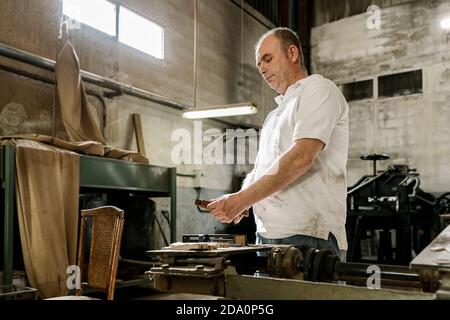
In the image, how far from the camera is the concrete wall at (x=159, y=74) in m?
4.30

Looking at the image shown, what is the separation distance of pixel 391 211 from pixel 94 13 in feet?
14.6

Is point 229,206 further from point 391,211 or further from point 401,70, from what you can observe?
point 401,70

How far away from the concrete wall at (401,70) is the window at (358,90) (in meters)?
0.10

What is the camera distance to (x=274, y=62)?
1.63m

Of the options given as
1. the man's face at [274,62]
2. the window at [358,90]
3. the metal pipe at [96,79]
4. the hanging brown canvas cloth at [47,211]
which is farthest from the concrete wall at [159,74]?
the man's face at [274,62]

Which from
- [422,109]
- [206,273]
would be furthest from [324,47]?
[206,273]

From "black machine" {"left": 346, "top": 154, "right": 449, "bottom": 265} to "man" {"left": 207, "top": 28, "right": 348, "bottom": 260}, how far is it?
4.74 m

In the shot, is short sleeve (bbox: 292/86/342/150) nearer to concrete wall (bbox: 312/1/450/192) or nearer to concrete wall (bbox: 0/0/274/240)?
concrete wall (bbox: 0/0/274/240)

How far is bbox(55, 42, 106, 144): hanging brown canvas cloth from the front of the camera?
4.22 metres

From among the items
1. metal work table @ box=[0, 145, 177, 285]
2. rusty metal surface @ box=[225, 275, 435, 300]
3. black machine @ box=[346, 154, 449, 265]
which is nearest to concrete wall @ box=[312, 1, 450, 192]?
black machine @ box=[346, 154, 449, 265]

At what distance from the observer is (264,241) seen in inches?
59.2

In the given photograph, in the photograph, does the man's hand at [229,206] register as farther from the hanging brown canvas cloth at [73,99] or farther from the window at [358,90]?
the window at [358,90]
